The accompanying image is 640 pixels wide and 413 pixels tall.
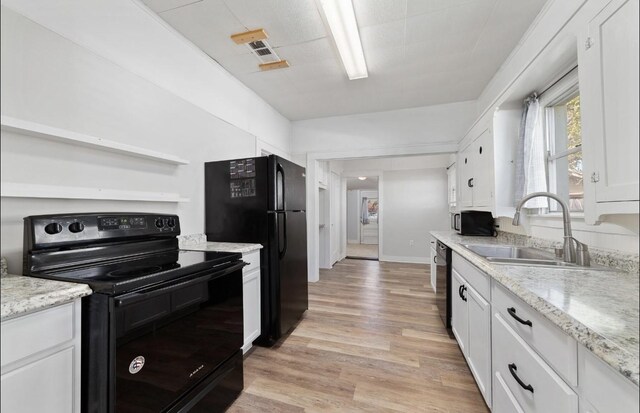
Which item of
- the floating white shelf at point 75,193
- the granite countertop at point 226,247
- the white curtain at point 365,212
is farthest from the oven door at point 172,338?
the white curtain at point 365,212

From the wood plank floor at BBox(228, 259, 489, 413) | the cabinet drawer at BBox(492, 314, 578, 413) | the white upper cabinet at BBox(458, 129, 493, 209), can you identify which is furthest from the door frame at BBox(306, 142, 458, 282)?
the cabinet drawer at BBox(492, 314, 578, 413)

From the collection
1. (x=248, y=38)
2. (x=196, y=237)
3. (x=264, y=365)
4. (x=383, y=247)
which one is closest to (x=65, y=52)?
(x=248, y=38)

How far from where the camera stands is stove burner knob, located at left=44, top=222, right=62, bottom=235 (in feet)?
3.73

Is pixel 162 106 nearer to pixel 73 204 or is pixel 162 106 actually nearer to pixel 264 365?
pixel 73 204

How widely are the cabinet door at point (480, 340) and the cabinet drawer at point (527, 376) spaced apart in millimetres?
89

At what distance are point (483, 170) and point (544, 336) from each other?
6.28 feet

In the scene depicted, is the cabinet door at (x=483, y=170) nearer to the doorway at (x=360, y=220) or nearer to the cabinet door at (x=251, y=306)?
the cabinet door at (x=251, y=306)

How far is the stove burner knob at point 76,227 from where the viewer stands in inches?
48.3

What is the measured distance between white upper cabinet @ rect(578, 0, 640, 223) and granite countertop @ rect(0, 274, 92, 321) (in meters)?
1.96

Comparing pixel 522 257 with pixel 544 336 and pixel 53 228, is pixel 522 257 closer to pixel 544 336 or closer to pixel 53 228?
pixel 544 336

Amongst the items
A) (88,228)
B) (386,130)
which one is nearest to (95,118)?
A: (88,228)

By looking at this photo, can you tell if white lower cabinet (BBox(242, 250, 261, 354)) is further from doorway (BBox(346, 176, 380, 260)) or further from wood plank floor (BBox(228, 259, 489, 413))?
doorway (BBox(346, 176, 380, 260))

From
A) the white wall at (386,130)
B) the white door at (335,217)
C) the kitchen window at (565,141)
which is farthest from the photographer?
the white door at (335,217)

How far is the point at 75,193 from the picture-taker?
1.37 m
